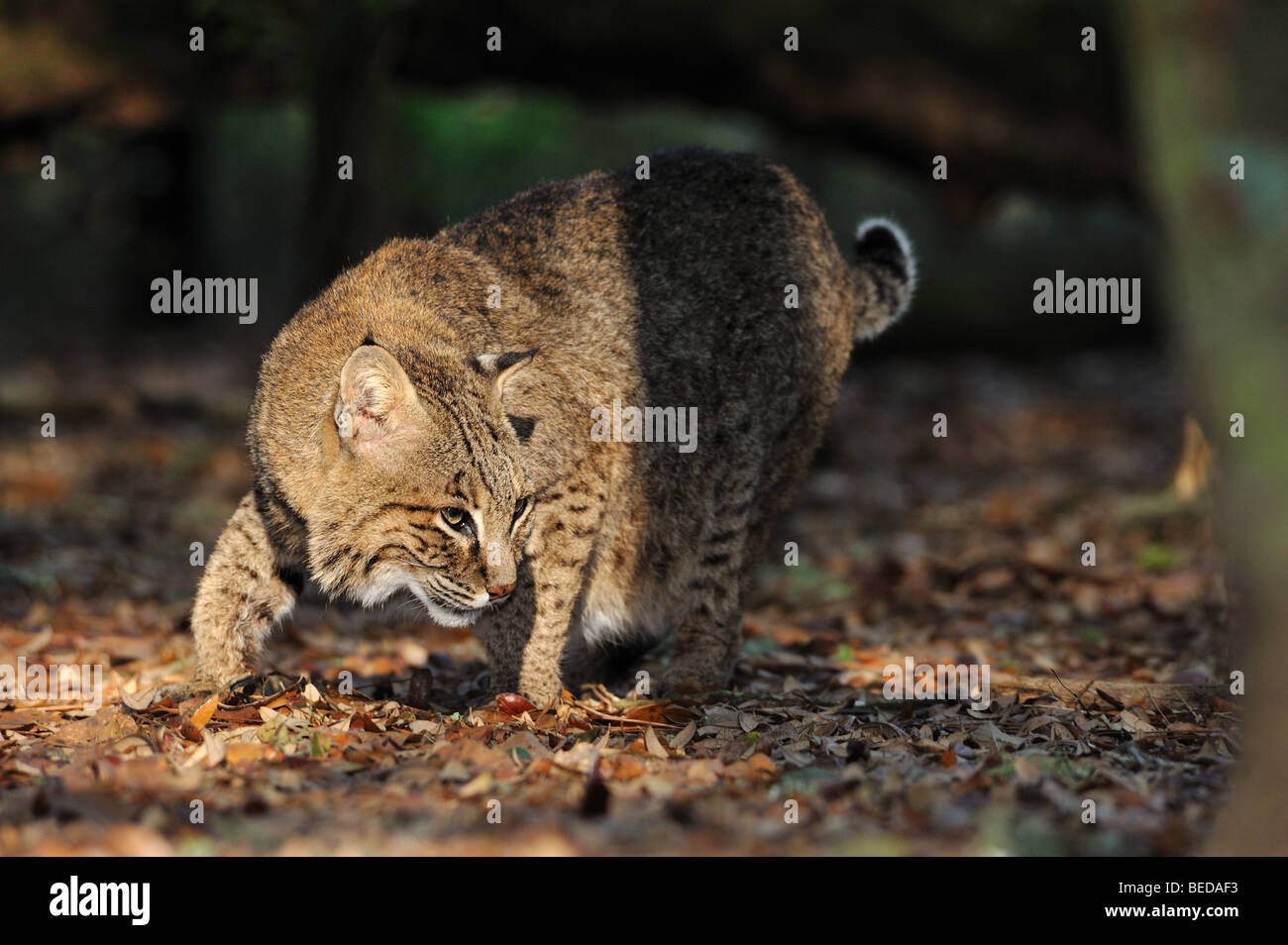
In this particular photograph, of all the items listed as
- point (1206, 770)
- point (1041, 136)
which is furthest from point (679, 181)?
point (1041, 136)

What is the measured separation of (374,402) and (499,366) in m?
0.56

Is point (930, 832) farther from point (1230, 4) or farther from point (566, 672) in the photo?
point (566, 672)

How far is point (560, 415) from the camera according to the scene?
553 centimetres

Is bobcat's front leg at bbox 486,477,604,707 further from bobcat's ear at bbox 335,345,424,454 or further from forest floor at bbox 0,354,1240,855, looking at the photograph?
bobcat's ear at bbox 335,345,424,454

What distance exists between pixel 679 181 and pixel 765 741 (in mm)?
2908

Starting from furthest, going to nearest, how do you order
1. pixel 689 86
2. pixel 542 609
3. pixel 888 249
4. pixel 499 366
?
pixel 689 86, pixel 888 249, pixel 542 609, pixel 499 366

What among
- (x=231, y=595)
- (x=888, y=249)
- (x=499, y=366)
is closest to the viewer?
(x=499, y=366)

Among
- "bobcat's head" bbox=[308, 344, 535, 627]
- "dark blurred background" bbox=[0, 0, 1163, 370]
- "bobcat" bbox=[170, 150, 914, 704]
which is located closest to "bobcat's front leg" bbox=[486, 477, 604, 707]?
"bobcat" bbox=[170, 150, 914, 704]

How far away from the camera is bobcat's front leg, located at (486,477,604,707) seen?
5.40 m

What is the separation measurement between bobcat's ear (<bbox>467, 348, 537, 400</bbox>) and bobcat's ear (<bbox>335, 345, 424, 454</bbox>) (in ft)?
1.23

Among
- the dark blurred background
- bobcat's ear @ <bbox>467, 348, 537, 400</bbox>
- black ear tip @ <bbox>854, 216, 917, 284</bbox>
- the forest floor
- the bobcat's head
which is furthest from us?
the dark blurred background

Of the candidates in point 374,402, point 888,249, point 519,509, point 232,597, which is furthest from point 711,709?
point 888,249

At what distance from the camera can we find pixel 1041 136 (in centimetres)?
1275

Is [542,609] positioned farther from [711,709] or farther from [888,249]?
[888,249]
